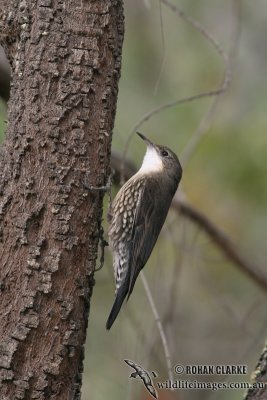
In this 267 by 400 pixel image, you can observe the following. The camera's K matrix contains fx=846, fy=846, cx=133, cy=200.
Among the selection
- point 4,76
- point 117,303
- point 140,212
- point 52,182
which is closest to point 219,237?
point 140,212

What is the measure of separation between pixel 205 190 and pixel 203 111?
67 cm

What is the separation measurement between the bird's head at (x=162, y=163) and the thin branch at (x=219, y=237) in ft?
0.53

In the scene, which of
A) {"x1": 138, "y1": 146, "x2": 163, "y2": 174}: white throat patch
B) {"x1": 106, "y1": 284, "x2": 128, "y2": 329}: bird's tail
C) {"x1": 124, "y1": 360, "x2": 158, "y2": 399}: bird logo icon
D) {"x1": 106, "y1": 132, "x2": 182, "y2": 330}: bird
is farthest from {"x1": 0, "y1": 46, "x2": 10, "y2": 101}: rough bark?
{"x1": 124, "y1": 360, "x2": 158, "y2": 399}: bird logo icon

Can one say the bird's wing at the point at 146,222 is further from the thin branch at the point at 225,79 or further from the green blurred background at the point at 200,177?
the green blurred background at the point at 200,177

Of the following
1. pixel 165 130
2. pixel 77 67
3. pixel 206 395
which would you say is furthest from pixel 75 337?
pixel 206 395

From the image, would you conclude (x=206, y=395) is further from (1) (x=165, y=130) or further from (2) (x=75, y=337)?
(2) (x=75, y=337)

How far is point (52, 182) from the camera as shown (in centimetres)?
340

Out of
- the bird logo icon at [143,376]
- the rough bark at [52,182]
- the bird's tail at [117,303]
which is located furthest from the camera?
the bird's tail at [117,303]

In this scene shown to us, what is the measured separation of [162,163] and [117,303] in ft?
3.69

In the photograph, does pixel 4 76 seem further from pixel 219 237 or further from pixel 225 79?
pixel 219 237

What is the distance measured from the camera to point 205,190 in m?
6.94

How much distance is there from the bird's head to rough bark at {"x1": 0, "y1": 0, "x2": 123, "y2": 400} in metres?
1.51

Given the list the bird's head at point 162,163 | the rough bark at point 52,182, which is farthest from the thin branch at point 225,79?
the rough bark at point 52,182

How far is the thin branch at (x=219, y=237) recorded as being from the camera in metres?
5.39
